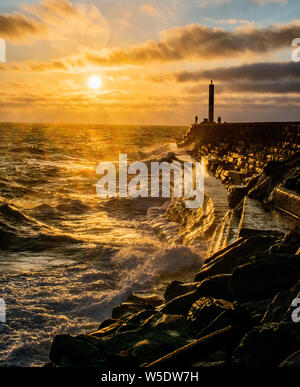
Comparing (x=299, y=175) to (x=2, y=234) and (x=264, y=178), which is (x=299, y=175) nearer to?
(x=264, y=178)

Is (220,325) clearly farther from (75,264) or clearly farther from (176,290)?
(75,264)

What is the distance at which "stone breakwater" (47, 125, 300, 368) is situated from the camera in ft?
8.29

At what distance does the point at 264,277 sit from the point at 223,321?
0.66 metres

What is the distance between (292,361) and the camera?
225cm

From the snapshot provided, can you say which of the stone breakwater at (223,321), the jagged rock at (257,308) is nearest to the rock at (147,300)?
the stone breakwater at (223,321)

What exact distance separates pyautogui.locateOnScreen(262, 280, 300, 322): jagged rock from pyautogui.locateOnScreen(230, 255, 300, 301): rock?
0.35 m

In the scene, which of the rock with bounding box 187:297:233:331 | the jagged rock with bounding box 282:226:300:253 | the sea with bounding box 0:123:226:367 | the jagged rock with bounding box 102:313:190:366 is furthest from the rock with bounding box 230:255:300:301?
the sea with bounding box 0:123:226:367

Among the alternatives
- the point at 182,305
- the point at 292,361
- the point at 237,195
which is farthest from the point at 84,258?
the point at 292,361

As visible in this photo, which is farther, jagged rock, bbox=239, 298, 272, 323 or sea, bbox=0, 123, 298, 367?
sea, bbox=0, 123, 298, 367

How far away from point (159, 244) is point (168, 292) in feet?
12.1

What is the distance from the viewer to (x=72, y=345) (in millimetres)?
3254

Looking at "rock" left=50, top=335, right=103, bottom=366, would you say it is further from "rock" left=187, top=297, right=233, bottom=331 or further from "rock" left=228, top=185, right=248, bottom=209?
"rock" left=228, top=185, right=248, bottom=209

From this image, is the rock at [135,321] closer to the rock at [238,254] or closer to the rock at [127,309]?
the rock at [127,309]

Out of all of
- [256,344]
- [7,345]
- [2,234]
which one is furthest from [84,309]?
[2,234]
